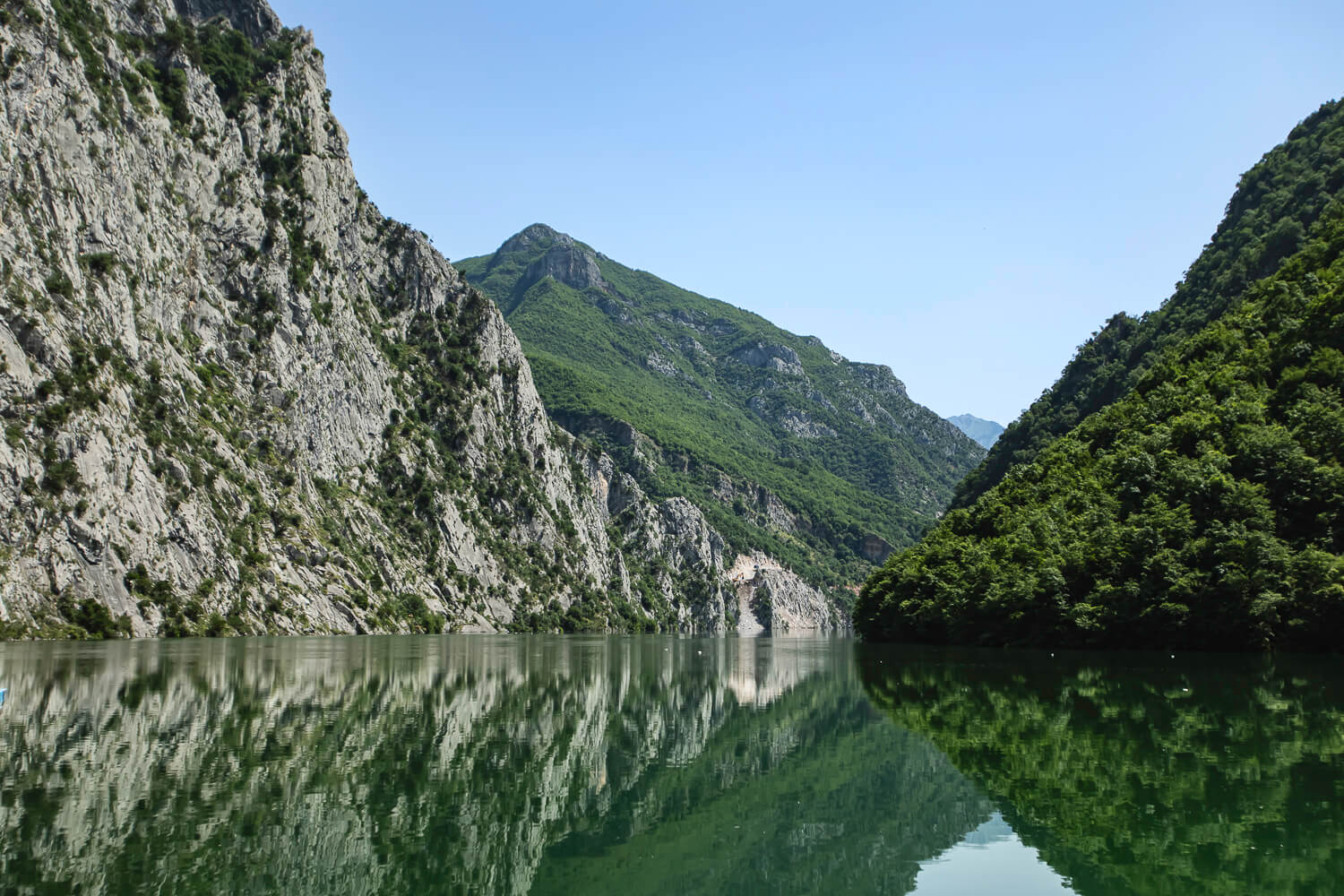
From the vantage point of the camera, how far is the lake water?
14.5m

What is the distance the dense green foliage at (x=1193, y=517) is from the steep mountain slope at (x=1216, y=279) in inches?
775

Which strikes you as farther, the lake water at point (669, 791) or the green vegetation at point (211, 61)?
the green vegetation at point (211, 61)

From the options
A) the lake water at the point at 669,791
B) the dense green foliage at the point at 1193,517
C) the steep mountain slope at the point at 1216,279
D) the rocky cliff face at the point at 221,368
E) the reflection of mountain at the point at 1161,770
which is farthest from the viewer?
the steep mountain slope at the point at 1216,279

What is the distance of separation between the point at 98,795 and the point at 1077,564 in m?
65.1

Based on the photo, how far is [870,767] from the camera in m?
23.2

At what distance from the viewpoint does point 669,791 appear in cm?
2111

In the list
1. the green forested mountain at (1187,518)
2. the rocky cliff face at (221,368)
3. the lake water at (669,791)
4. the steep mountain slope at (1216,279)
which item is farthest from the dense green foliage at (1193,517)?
the rocky cliff face at (221,368)

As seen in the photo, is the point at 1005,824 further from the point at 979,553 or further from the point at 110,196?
the point at 110,196

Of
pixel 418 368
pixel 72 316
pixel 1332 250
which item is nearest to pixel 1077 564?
pixel 1332 250

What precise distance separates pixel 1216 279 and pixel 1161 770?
129419mm

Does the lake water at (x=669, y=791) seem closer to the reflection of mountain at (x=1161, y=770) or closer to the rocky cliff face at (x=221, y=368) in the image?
the reflection of mountain at (x=1161, y=770)

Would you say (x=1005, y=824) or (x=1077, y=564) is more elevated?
(x=1077, y=564)

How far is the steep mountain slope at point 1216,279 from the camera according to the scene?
120312mm

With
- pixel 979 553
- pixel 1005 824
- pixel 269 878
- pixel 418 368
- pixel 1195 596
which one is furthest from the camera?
pixel 418 368
